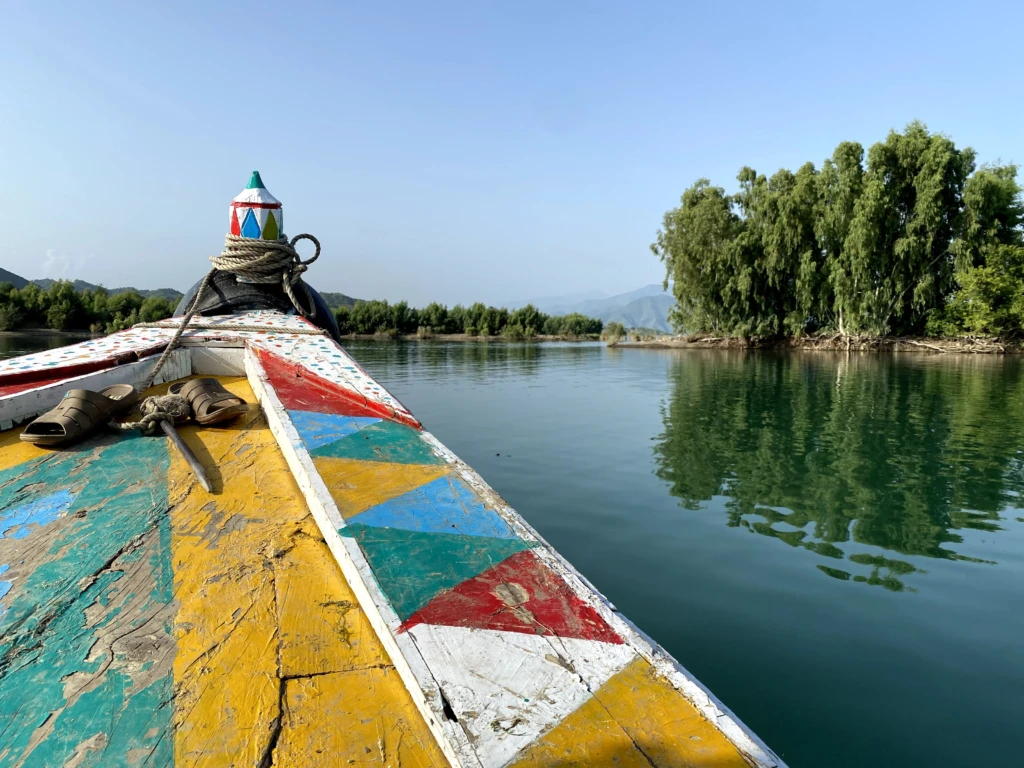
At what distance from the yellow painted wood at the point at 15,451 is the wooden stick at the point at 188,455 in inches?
16.8

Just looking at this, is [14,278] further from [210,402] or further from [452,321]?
[210,402]

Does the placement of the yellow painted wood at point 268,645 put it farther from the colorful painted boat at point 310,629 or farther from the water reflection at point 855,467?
the water reflection at point 855,467

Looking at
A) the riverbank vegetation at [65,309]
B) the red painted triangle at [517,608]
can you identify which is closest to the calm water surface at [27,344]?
the riverbank vegetation at [65,309]

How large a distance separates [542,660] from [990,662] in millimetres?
2870

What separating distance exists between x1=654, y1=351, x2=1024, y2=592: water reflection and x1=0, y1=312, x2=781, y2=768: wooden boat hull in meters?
3.23

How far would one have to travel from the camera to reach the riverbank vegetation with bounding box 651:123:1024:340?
28.5m

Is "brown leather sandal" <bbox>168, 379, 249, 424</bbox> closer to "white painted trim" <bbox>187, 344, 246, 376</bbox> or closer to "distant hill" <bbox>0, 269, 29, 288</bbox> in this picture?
"white painted trim" <bbox>187, 344, 246, 376</bbox>

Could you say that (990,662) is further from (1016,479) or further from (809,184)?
(809,184)

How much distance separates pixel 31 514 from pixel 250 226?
10.3 ft

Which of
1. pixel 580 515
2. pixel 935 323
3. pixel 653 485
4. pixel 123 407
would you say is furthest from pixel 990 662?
pixel 935 323

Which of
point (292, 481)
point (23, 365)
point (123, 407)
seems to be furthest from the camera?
point (23, 365)

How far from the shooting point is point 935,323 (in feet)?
98.8

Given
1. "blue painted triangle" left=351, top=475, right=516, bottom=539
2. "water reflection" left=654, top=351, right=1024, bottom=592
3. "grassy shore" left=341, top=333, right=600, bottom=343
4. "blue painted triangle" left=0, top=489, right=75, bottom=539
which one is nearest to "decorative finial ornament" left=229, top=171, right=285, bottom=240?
"blue painted triangle" left=0, top=489, right=75, bottom=539

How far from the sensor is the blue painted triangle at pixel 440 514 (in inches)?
69.6
